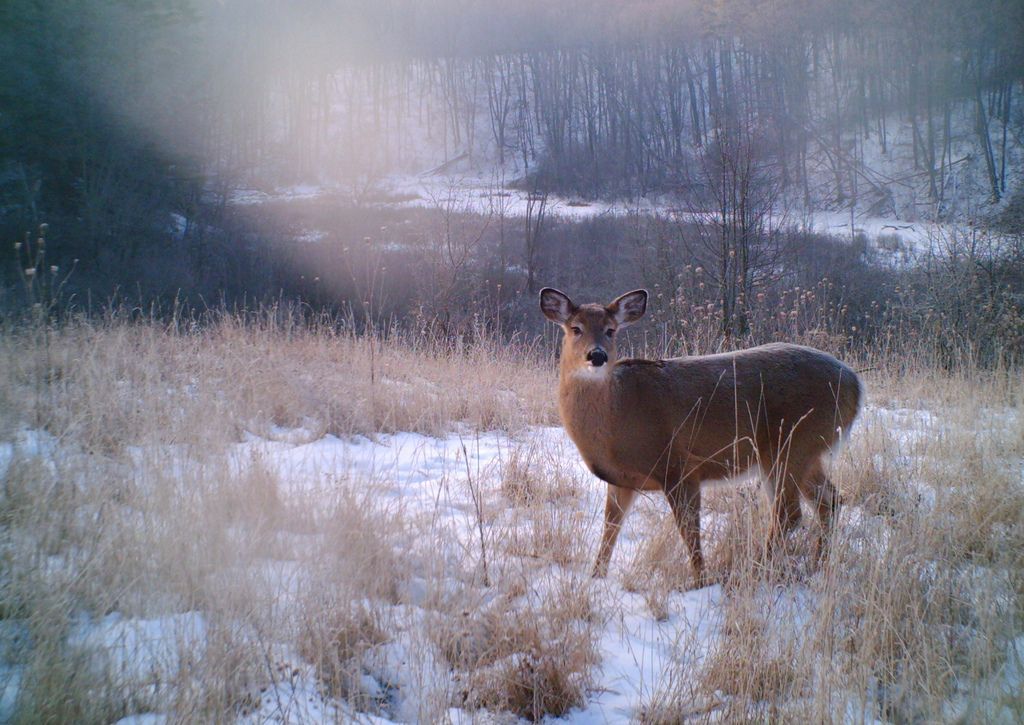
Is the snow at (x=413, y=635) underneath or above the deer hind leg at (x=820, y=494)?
underneath

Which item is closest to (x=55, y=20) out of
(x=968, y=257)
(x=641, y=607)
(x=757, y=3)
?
(x=641, y=607)

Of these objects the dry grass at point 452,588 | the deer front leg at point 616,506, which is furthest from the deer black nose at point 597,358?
the dry grass at point 452,588

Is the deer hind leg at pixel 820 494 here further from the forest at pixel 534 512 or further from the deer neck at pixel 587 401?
the deer neck at pixel 587 401

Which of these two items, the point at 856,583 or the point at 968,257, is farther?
the point at 968,257

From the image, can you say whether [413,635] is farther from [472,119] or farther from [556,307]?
[472,119]

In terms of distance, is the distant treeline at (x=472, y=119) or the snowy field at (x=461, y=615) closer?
the snowy field at (x=461, y=615)

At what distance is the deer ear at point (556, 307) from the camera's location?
4426 millimetres

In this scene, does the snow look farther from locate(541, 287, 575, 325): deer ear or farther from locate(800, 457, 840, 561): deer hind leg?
locate(541, 287, 575, 325): deer ear

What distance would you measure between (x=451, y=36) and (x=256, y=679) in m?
58.1

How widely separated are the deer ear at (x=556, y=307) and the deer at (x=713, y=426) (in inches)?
16.1

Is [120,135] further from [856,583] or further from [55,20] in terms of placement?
[856,583]

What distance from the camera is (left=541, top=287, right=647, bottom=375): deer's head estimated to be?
13.0ft

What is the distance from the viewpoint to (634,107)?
43562mm

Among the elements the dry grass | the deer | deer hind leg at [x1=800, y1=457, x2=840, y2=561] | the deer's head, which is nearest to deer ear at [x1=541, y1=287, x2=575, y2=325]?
the deer's head
